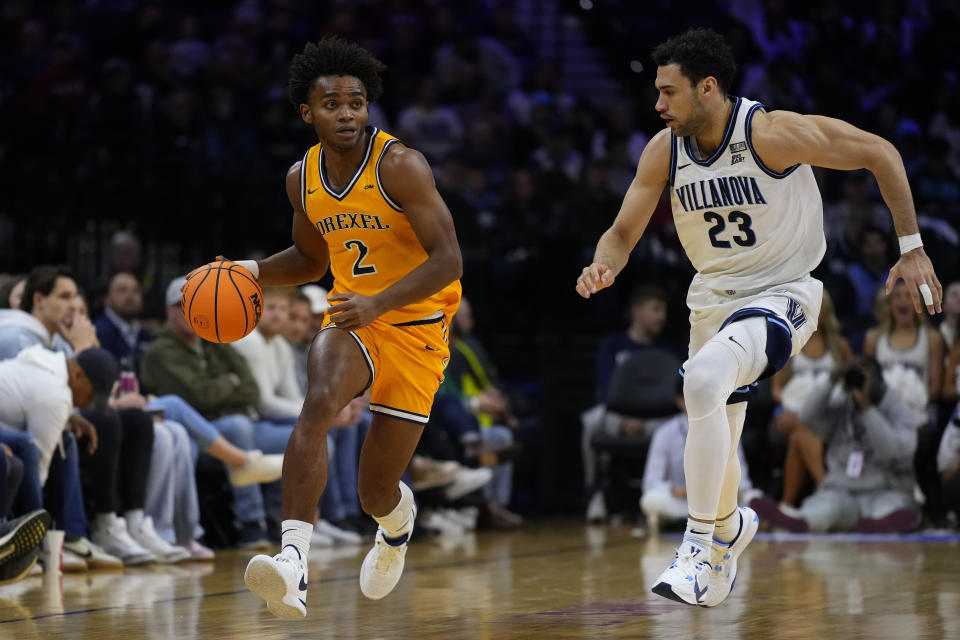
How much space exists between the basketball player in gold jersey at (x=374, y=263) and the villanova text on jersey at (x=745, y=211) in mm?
839

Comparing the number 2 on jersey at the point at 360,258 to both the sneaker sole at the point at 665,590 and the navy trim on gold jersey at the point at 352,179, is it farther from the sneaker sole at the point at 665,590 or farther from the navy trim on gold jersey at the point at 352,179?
the sneaker sole at the point at 665,590

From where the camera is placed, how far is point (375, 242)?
4570 mm

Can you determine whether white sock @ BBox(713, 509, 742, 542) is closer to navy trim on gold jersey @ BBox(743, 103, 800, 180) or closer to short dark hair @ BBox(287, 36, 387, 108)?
navy trim on gold jersey @ BBox(743, 103, 800, 180)

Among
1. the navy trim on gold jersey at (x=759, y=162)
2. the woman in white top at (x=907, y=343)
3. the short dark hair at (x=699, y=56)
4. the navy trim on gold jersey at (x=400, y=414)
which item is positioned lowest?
the navy trim on gold jersey at (x=400, y=414)

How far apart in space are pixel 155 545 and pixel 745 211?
3.56 metres

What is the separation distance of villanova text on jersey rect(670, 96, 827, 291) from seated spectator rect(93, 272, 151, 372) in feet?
13.3

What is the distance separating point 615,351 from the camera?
9.99 metres

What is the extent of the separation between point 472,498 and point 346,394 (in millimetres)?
4791

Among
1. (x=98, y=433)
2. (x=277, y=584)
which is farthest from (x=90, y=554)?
(x=277, y=584)

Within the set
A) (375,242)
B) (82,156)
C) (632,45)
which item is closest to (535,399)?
(82,156)

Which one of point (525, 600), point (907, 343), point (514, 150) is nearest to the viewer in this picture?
point (525, 600)

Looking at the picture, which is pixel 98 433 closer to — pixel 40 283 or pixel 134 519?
pixel 134 519

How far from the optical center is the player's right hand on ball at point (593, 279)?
4.38m

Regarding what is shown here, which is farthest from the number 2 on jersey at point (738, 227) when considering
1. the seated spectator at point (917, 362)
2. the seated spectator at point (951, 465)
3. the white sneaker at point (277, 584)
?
the seated spectator at point (917, 362)
